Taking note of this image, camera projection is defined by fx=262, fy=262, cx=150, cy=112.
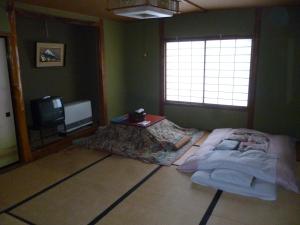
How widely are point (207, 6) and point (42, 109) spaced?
131 inches

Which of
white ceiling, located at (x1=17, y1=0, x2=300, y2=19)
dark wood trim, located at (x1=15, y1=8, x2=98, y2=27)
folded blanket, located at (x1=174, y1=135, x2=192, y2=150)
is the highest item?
white ceiling, located at (x1=17, y1=0, x2=300, y2=19)

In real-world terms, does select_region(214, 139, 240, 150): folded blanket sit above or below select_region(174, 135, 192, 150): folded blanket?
above

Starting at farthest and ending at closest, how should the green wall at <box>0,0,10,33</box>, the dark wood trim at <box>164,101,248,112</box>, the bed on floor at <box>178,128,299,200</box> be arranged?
the dark wood trim at <box>164,101,248,112</box> → the green wall at <box>0,0,10,33</box> → the bed on floor at <box>178,128,299,200</box>

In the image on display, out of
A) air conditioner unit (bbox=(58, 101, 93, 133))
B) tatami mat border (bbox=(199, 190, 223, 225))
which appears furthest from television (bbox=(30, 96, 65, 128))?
tatami mat border (bbox=(199, 190, 223, 225))

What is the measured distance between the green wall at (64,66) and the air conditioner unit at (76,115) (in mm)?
330

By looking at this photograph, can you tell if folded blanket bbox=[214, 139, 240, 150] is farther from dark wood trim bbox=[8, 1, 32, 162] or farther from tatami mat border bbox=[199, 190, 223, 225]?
dark wood trim bbox=[8, 1, 32, 162]

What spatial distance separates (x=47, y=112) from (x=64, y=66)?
1.35 meters

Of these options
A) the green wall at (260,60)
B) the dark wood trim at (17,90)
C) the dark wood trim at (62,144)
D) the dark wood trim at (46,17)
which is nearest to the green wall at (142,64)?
the green wall at (260,60)

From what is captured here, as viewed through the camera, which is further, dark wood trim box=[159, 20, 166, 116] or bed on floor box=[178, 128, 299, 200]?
dark wood trim box=[159, 20, 166, 116]

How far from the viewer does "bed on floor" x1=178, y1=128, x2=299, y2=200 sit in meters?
2.98

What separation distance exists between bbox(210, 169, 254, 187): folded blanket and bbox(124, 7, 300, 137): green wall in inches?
87.0

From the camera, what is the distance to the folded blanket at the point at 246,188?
113 inches

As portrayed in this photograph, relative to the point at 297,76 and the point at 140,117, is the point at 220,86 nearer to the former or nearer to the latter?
the point at 297,76

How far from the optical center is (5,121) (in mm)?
3697
